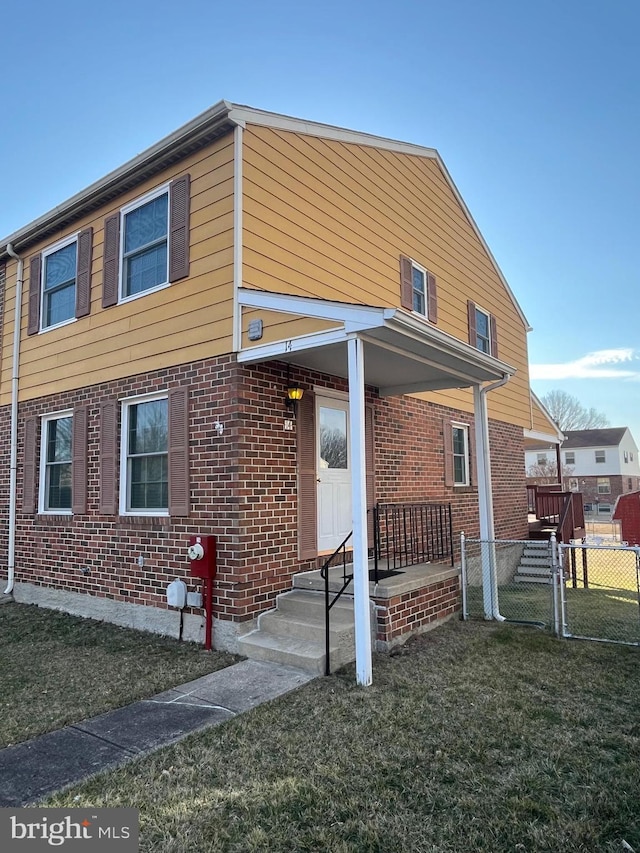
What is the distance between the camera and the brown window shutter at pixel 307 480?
6.27 metres

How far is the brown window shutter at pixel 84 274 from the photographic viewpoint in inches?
299

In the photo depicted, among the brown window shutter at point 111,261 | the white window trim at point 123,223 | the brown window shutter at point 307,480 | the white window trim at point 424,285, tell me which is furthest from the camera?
the white window trim at point 424,285

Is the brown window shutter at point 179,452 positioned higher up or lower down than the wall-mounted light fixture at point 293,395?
lower down

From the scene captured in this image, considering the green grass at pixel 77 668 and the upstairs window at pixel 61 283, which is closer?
the green grass at pixel 77 668

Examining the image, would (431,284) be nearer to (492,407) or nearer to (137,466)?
(492,407)

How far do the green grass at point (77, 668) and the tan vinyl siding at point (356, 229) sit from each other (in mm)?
3324

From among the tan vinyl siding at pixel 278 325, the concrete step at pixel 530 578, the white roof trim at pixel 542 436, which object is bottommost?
the concrete step at pixel 530 578

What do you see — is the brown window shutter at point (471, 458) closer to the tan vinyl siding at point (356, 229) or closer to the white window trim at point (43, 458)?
the tan vinyl siding at point (356, 229)

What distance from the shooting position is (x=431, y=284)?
9.81 m

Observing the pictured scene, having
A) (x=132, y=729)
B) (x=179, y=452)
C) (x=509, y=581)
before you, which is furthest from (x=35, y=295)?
(x=509, y=581)

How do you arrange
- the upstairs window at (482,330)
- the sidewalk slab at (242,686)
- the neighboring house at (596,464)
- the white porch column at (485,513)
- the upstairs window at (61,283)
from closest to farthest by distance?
the sidewalk slab at (242,686)
the white porch column at (485,513)
the upstairs window at (61,283)
the upstairs window at (482,330)
the neighboring house at (596,464)

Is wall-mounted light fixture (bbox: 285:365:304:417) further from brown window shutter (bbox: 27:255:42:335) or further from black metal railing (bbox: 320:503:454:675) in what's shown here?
brown window shutter (bbox: 27:255:42:335)

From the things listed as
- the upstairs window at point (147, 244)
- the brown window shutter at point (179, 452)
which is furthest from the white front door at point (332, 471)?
the upstairs window at point (147, 244)

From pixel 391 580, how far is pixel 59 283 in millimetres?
6464
